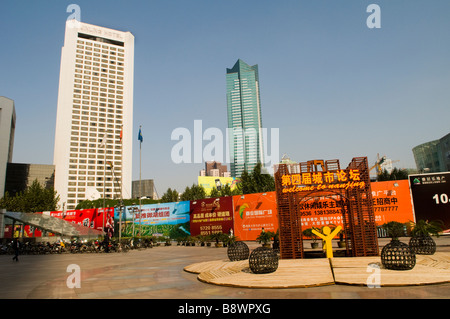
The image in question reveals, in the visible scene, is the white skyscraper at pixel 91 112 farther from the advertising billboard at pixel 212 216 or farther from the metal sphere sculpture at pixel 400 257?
the metal sphere sculpture at pixel 400 257

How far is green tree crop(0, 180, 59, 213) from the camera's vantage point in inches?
2749

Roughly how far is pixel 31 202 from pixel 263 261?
7688 cm

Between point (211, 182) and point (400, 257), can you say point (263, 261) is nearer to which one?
point (400, 257)

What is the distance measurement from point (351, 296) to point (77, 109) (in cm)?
13016

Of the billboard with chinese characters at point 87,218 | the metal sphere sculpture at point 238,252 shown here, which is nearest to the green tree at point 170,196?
the billboard with chinese characters at point 87,218

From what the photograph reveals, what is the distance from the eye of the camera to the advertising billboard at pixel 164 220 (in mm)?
48969

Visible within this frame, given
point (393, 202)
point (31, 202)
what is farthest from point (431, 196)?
point (31, 202)

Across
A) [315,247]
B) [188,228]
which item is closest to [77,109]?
[188,228]

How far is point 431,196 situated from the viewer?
106ft

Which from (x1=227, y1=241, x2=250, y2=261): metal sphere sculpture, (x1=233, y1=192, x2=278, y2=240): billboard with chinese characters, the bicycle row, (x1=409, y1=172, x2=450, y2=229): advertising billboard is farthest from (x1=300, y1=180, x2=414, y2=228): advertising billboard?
the bicycle row

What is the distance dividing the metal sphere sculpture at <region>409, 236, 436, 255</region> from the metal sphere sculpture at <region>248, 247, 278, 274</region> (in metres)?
9.38

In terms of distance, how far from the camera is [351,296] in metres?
8.23

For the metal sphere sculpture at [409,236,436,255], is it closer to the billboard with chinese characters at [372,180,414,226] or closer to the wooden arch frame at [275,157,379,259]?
the wooden arch frame at [275,157,379,259]
